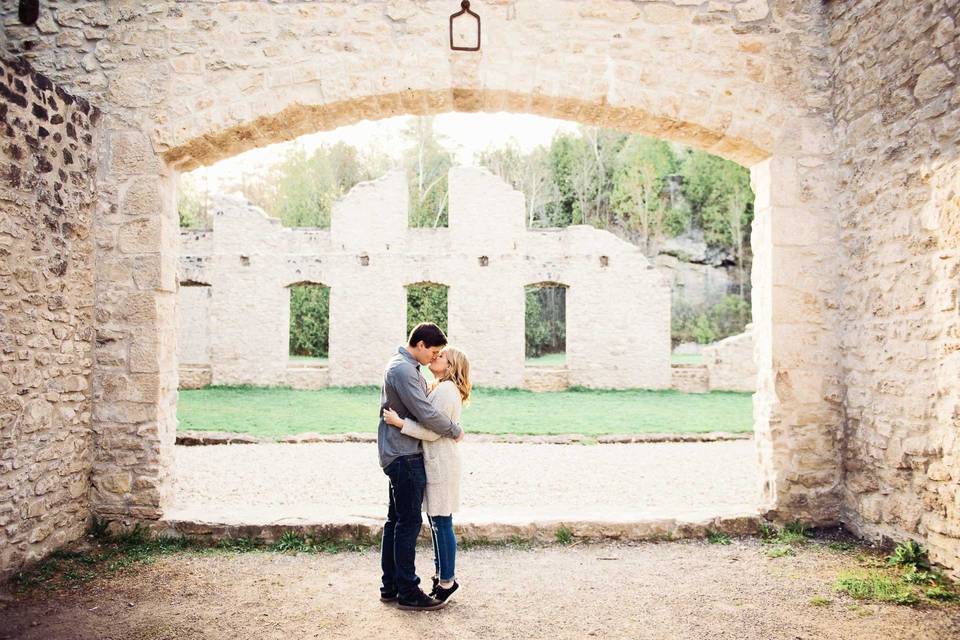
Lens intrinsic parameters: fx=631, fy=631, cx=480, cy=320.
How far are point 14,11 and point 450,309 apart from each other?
36.4 feet

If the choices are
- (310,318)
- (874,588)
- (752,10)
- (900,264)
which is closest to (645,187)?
(310,318)

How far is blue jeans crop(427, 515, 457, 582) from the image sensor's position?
10.4ft

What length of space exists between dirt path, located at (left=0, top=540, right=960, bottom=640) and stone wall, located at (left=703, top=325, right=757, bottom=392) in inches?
449

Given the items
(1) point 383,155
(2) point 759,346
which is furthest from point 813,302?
(1) point 383,155

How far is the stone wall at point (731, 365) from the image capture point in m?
14.8

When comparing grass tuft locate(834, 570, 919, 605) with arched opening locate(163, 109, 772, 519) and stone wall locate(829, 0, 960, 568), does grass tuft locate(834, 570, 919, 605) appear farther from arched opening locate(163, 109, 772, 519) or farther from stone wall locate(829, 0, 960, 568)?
arched opening locate(163, 109, 772, 519)

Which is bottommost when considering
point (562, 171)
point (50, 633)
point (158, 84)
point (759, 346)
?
point (50, 633)

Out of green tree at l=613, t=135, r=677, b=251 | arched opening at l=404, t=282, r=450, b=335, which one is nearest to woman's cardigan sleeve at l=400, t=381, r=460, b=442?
arched opening at l=404, t=282, r=450, b=335

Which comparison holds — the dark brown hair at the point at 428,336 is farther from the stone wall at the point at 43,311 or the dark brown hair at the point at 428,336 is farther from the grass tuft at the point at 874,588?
the grass tuft at the point at 874,588

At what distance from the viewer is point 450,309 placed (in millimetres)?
14961

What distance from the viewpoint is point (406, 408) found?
3158 mm

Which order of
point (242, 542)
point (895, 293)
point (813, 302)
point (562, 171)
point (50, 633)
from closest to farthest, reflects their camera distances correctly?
point (50, 633)
point (895, 293)
point (242, 542)
point (813, 302)
point (562, 171)

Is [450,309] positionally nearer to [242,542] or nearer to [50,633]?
[242,542]

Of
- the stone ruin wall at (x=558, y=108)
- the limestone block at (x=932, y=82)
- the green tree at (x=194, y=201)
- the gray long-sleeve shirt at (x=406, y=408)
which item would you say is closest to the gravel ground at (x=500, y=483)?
the stone ruin wall at (x=558, y=108)
